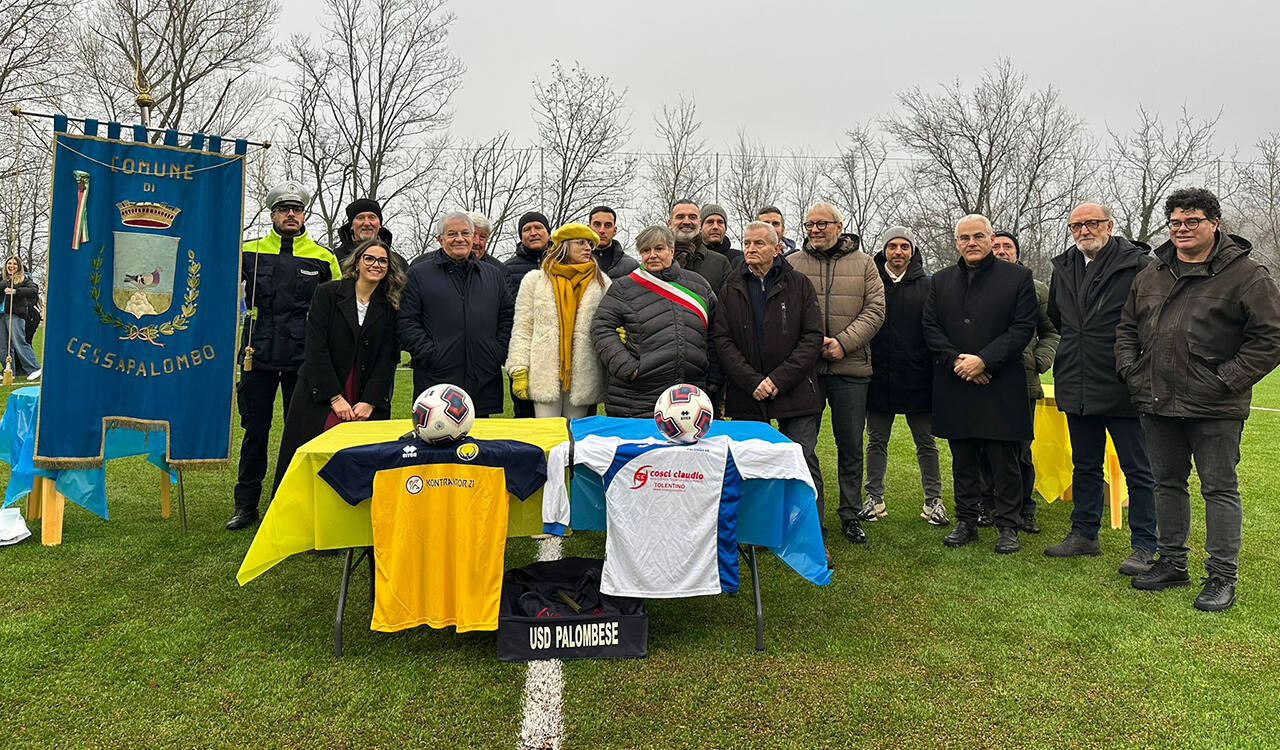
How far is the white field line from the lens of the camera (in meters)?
2.63

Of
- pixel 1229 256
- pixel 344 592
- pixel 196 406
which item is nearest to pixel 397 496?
pixel 344 592

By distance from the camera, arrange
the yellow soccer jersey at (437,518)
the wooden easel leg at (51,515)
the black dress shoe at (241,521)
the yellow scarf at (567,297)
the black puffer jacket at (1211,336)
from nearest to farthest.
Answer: the yellow soccer jersey at (437,518)
the black puffer jacket at (1211,336)
the yellow scarf at (567,297)
the wooden easel leg at (51,515)
the black dress shoe at (241,521)

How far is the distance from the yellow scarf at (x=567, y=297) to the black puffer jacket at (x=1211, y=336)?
2.96 m

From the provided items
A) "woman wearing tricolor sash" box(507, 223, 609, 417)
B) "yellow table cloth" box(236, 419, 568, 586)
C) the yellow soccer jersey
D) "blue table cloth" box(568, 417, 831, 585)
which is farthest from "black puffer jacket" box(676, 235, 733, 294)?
the yellow soccer jersey

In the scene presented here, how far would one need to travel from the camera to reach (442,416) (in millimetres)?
3137

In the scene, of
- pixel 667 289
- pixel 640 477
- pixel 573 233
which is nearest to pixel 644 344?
pixel 667 289

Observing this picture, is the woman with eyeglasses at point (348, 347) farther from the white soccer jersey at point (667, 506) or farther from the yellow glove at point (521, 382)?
the white soccer jersey at point (667, 506)

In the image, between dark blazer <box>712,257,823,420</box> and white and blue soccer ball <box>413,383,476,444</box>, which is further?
dark blazer <box>712,257,823,420</box>

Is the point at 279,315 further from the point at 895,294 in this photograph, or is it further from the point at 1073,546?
the point at 1073,546

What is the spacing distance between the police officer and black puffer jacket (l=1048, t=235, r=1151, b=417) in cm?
461

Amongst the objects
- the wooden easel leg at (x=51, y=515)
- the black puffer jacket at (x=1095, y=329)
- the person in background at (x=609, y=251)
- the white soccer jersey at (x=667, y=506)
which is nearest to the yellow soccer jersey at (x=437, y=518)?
the white soccer jersey at (x=667, y=506)

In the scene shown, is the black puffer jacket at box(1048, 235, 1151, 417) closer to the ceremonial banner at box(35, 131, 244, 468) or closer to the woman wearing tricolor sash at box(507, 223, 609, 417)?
the woman wearing tricolor sash at box(507, 223, 609, 417)

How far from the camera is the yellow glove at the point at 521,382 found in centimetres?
452

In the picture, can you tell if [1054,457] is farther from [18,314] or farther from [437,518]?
[18,314]
